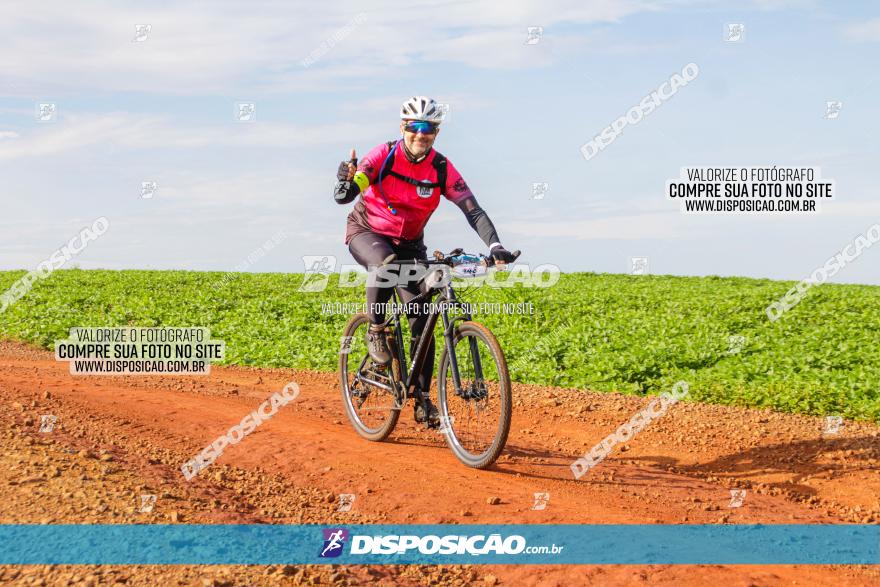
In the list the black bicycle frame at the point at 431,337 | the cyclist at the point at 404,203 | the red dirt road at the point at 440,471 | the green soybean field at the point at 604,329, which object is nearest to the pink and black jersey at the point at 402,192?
the cyclist at the point at 404,203

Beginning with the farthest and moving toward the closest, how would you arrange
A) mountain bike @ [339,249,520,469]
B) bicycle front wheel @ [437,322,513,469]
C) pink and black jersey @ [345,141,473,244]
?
pink and black jersey @ [345,141,473,244] → mountain bike @ [339,249,520,469] → bicycle front wheel @ [437,322,513,469]

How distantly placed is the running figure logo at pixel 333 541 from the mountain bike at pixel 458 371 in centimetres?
179

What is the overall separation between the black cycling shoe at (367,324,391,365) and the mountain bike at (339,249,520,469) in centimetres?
5

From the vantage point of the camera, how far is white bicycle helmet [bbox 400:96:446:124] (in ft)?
23.7

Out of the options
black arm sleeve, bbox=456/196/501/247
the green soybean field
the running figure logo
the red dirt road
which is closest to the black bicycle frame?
black arm sleeve, bbox=456/196/501/247

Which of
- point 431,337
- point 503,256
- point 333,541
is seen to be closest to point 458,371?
point 431,337

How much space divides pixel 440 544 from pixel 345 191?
3.49m

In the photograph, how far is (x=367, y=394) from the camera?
341 inches

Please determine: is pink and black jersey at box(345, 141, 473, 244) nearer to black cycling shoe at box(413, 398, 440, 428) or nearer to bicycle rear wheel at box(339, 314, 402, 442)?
bicycle rear wheel at box(339, 314, 402, 442)

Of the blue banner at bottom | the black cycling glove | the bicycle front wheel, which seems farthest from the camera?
the black cycling glove

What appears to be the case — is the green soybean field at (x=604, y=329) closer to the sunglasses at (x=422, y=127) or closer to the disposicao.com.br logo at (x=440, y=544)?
the sunglasses at (x=422, y=127)

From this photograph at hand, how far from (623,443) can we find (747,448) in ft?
4.71

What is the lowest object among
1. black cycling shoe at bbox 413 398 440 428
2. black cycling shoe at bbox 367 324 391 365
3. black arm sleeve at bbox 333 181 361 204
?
black cycling shoe at bbox 413 398 440 428

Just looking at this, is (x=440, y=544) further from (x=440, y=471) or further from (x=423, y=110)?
(x=423, y=110)
